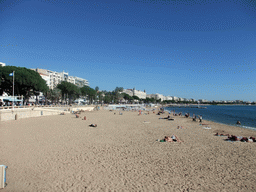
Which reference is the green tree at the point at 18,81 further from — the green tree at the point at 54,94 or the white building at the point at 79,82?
the white building at the point at 79,82

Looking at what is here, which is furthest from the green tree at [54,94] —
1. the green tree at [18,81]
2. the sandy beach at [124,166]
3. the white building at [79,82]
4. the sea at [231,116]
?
the sandy beach at [124,166]

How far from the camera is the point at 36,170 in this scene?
675cm

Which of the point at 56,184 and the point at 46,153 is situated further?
the point at 46,153

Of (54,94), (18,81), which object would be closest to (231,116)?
(18,81)

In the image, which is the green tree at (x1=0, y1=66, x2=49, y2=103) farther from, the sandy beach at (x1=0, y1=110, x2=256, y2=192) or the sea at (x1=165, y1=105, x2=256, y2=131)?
the sea at (x1=165, y1=105, x2=256, y2=131)

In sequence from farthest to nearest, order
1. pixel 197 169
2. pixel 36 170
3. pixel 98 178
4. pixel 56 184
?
pixel 197 169, pixel 36 170, pixel 98 178, pixel 56 184

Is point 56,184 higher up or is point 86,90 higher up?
point 86,90

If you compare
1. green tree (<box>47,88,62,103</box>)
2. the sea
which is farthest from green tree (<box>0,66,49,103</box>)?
the sea

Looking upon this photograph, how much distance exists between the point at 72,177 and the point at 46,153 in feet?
11.3

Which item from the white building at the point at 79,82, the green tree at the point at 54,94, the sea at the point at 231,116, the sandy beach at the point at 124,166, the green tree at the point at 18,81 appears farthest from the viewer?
the white building at the point at 79,82

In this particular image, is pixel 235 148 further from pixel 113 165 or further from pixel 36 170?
pixel 36 170

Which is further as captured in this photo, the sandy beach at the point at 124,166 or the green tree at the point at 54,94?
the green tree at the point at 54,94

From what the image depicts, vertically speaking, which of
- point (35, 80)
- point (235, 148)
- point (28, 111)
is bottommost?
point (235, 148)

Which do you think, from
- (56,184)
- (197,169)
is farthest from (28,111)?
(197,169)
